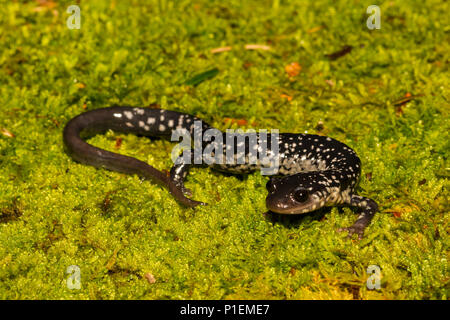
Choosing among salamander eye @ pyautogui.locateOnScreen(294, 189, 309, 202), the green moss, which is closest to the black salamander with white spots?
salamander eye @ pyautogui.locateOnScreen(294, 189, 309, 202)

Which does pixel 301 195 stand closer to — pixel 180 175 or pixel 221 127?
pixel 180 175

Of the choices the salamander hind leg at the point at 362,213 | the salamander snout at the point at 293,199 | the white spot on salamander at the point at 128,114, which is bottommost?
the salamander hind leg at the point at 362,213

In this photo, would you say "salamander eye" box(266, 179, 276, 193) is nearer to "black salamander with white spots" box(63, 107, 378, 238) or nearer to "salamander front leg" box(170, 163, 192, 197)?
"black salamander with white spots" box(63, 107, 378, 238)

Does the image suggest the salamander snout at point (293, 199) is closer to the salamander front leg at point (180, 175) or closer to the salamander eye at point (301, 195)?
the salamander eye at point (301, 195)

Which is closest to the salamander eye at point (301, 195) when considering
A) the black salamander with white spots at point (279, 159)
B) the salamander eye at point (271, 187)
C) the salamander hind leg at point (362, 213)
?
the black salamander with white spots at point (279, 159)

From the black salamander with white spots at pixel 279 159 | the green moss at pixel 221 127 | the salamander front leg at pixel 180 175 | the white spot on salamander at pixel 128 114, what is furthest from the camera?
the white spot on salamander at pixel 128 114
